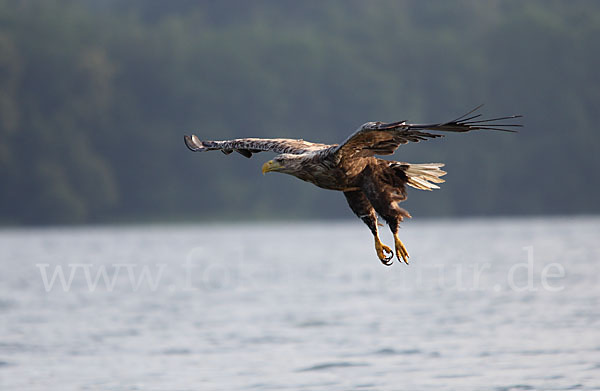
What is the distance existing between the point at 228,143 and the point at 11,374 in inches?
175

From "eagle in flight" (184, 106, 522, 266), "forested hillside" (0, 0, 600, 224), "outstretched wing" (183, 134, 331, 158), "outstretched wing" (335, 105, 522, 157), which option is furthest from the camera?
"forested hillside" (0, 0, 600, 224)

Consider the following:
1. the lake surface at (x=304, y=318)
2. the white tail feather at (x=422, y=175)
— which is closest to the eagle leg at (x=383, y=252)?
the white tail feather at (x=422, y=175)

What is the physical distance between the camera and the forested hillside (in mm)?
57594

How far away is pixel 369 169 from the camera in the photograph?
979 centimetres

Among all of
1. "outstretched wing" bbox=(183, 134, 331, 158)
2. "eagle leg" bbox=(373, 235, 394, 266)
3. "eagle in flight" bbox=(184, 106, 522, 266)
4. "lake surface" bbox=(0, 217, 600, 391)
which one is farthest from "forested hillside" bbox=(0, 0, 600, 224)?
"eagle leg" bbox=(373, 235, 394, 266)

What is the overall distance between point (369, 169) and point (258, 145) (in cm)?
139

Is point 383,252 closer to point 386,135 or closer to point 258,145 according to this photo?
point 386,135

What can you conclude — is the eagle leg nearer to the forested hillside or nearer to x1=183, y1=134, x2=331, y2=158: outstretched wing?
x1=183, y1=134, x2=331, y2=158: outstretched wing

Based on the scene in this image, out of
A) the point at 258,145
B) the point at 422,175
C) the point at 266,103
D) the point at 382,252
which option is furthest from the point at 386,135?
the point at 266,103

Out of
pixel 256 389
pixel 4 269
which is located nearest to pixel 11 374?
pixel 256 389

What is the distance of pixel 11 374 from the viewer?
13.2 meters

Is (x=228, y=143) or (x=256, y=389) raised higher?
(x=228, y=143)

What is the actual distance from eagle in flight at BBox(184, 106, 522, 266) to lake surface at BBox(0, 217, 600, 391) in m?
2.57

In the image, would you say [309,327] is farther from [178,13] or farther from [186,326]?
[178,13]
